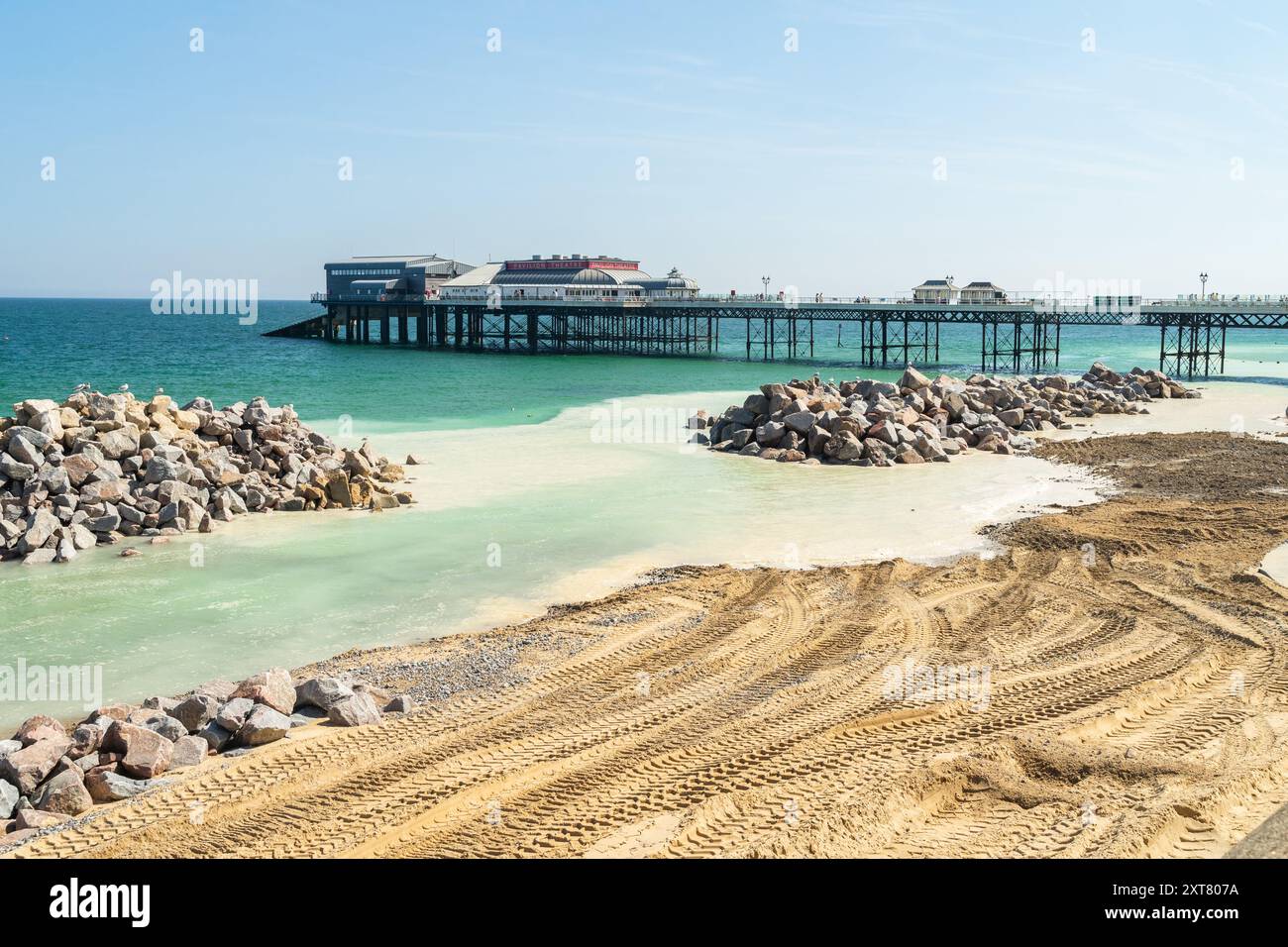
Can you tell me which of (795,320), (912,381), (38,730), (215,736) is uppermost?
(795,320)

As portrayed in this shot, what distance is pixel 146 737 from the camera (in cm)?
774

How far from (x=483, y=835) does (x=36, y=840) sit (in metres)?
2.68

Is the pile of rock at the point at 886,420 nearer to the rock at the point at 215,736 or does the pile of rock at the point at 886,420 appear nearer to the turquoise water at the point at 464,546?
the turquoise water at the point at 464,546

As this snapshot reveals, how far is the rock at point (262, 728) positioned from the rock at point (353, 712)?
14.3 inches

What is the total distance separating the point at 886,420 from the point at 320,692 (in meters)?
19.9

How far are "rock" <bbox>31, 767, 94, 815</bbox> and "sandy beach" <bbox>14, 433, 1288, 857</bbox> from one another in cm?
22

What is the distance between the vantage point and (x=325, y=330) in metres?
95.1

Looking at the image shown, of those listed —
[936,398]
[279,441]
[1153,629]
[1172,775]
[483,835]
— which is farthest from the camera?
[936,398]

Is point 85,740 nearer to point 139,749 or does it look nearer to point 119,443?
point 139,749

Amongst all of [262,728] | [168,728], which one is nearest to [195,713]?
[168,728]

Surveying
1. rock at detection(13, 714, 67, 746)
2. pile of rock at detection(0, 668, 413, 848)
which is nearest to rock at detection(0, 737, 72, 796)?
pile of rock at detection(0, 668, 413, 848)

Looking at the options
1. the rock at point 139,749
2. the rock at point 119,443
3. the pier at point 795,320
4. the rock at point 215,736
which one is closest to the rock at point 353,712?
the rock at point 215,736
